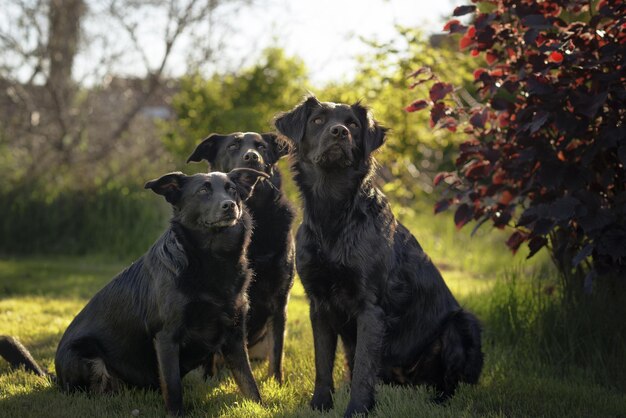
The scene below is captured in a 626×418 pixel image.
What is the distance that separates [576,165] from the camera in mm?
4363

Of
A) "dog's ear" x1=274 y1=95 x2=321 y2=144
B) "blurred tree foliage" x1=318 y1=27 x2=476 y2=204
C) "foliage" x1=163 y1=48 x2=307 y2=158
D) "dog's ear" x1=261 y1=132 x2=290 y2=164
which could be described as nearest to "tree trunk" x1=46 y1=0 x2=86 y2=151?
"foliage" x1=163 y1=48 x2=307 y2=158

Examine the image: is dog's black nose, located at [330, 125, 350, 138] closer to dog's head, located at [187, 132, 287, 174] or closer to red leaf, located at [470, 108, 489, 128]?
dog's head, located at [187, 132, 287, 174]

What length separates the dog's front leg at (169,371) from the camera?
383cm

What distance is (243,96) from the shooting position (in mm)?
10148

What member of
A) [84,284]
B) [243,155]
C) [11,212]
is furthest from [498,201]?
[11,212]

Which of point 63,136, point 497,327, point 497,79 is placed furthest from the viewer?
point 63,136

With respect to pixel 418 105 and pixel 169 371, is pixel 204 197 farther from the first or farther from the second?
pixel 418 105

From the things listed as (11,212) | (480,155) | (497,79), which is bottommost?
(11,212)

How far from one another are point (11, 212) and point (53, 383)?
7.35 metres

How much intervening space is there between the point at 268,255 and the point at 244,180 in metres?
0.62

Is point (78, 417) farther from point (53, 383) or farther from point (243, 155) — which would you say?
point (243, 155)

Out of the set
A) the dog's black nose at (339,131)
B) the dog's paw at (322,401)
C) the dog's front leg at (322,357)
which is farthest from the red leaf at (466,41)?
the dog's paw at (322,401)

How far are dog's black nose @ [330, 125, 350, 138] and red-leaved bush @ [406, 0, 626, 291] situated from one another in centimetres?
96

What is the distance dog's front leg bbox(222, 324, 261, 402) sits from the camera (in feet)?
13.6
